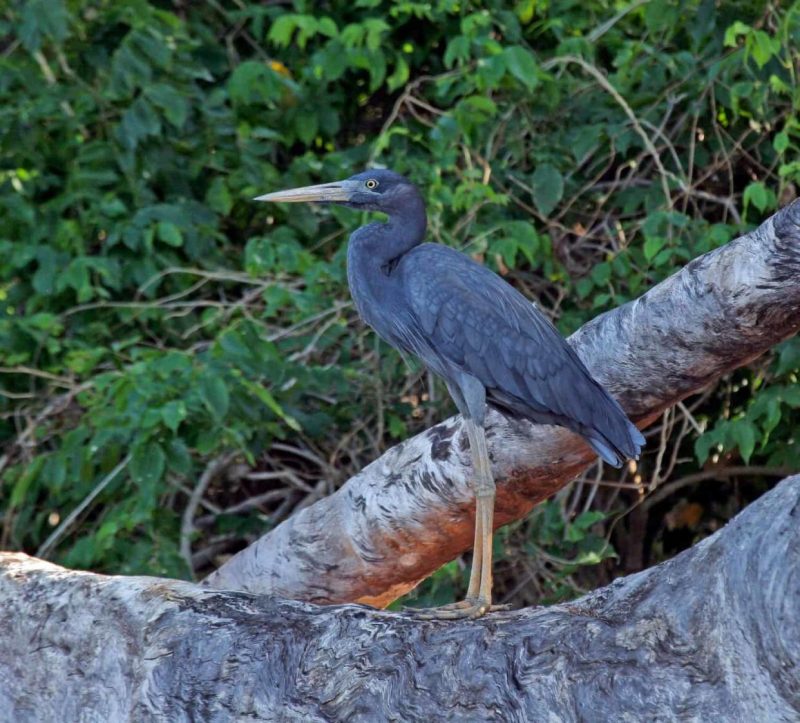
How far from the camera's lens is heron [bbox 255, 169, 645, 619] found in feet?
12.7

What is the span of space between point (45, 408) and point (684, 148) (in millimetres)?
2765

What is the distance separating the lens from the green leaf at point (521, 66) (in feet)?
16.9

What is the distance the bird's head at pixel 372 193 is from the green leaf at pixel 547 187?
1122 mm

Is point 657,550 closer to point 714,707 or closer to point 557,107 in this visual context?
point 557,107

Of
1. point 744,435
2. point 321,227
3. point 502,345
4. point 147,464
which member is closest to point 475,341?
point 502,345

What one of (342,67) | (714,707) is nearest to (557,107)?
(342,67)

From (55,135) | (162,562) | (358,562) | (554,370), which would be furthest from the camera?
(55,135)

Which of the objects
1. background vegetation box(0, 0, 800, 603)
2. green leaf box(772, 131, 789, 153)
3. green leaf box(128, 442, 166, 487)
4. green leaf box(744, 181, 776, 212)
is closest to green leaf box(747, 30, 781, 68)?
background vegetation box(0, 0, 800, 603)

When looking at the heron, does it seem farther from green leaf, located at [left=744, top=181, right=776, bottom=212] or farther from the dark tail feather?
green leaf, located at [left=744, top=181, right=776, bottom=212]

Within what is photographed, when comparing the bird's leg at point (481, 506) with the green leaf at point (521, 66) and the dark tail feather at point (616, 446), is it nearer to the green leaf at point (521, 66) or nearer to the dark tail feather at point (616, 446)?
the dark tail feather at point (616, 446)

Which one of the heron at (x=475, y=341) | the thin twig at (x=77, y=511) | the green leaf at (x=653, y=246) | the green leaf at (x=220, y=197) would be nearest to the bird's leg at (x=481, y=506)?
the heron at (x=475, y=341)

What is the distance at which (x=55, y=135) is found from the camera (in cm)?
591

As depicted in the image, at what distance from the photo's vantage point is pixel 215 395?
4590mm

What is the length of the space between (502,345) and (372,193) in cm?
66
